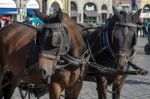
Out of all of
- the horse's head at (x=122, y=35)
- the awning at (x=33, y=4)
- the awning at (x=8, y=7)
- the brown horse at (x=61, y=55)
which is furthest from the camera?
the awning at (x=33, y=4)

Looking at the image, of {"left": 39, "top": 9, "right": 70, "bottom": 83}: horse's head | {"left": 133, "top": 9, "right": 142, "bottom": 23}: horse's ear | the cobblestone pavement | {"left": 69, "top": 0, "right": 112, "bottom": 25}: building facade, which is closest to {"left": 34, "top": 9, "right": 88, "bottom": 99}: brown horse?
{"left": 39, "top": 9, "right": 70, "bottom": 83}: horse's head

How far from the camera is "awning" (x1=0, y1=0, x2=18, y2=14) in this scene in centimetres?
4172

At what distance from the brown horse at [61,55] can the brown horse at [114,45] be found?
414 mm

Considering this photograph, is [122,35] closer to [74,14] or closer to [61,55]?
[61,55]

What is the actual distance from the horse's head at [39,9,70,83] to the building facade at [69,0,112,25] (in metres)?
51.6

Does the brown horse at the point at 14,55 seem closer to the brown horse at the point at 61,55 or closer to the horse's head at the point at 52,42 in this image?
the brown horse at the point at 61,55

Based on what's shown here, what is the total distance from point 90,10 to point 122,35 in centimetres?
5416

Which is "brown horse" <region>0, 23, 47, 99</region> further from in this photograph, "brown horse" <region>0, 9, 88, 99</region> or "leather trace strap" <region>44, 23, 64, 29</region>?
"leather trace strap" <region>44, 23, 64, 29</region>

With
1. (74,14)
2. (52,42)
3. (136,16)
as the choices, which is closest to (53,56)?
(52,42)

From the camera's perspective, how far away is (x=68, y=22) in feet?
17.1

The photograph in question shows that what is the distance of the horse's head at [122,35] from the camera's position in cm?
527

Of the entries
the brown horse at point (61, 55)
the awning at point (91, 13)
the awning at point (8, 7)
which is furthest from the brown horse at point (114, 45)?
the awning at point (91, 13)

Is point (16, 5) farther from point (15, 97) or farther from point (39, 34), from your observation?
point (39, 34)

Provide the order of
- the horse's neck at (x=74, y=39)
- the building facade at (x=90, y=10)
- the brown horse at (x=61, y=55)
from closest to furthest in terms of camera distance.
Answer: the brown horse at (x=61, y=55) < the horse's neck at (x=74, y=39) < the building facade at (x=90, y=10)
